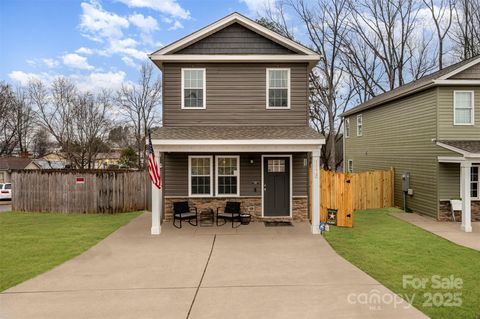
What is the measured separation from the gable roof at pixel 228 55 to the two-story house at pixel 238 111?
37mm

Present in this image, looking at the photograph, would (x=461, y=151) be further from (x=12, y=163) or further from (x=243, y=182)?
(x=12, y=163)

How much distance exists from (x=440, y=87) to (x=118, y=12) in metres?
15.1

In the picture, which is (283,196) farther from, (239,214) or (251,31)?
A: (251,31)

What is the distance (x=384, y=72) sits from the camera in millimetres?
34531

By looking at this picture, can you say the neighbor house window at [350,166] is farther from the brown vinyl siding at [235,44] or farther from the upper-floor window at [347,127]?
the brown vinyl siding at [235,44]

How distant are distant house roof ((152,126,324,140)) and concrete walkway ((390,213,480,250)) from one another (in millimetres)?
5155

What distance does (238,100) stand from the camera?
13.4 meters

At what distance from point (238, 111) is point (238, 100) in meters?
0.41

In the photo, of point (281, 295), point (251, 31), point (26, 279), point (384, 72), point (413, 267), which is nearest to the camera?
point (281, 295)

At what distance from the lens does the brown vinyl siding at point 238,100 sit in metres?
13.4

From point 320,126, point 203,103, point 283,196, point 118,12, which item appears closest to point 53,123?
point 118,12

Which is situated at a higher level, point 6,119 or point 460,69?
point 6,119

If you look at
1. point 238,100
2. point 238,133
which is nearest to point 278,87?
point 238,100

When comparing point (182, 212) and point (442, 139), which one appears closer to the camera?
point (182, 212)
